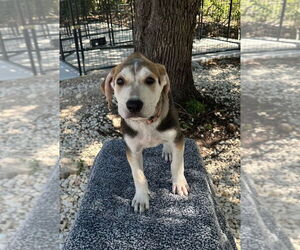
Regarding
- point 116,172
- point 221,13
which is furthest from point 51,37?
point 221,13

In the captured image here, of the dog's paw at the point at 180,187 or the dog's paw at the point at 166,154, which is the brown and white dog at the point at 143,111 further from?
the dog's paw at the point at 166,154

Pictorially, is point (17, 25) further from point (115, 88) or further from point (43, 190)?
point (43, 190)

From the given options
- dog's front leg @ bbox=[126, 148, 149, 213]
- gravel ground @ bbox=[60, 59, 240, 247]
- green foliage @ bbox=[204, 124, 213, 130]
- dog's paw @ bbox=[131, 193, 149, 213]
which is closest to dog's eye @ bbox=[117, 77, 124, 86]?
dog's front leg @ bbox=[126, 148, 149, 213]

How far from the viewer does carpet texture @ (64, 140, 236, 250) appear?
215cm

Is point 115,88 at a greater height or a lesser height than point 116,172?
greater

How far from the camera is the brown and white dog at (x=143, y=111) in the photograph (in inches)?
72.1

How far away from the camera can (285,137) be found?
12.4 ft

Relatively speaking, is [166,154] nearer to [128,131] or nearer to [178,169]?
[178,169]

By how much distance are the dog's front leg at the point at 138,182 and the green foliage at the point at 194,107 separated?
92.5 inches

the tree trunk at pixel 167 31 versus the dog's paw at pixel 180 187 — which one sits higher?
the tree trunk at pixel 167 31

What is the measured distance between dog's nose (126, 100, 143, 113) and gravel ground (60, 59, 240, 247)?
1.77 metres

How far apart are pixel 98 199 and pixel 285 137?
250 cm

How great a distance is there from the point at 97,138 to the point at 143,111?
2730 mm

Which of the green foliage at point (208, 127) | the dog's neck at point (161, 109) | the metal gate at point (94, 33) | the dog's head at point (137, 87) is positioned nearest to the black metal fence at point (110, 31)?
the metal gate at point (94, 33)
